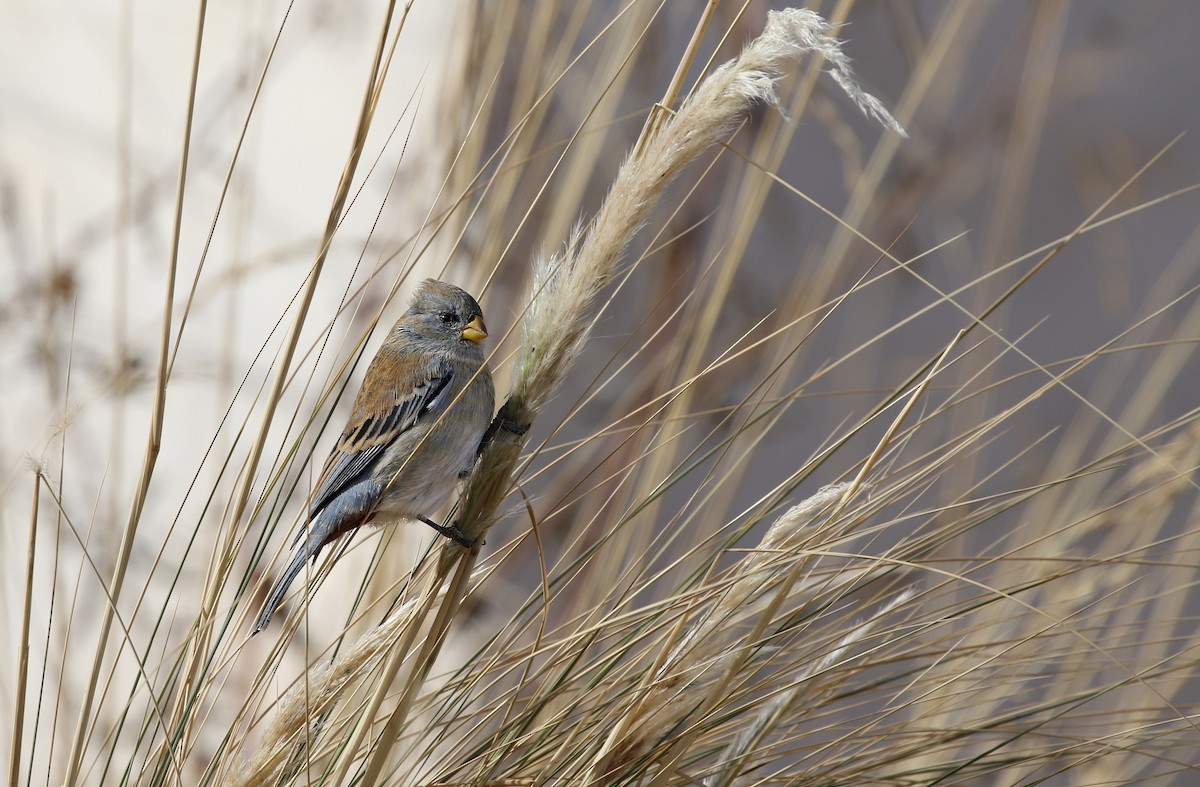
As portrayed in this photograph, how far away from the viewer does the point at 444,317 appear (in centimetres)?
144

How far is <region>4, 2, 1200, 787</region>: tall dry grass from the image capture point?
967 millimetres

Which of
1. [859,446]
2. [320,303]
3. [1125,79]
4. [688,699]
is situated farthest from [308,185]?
[688,699]

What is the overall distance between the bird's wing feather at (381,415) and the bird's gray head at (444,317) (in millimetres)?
40

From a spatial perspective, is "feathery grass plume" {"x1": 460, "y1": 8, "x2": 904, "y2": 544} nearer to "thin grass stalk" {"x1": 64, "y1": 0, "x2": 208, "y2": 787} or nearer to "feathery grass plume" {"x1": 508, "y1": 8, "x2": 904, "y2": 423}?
"feathery grass plume" {"x1": 508, "y1": 8, "x2": 904, "y2": 423}

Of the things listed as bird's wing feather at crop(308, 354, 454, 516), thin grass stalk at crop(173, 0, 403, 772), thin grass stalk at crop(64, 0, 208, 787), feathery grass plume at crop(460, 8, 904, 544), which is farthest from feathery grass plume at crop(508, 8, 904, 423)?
bird's wing feather at crop(308, 354, 454, 516)

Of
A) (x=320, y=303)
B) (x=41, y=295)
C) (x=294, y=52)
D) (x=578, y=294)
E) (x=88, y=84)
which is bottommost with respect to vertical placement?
(x=578, y=294)

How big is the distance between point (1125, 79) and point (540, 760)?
2024 millimetres

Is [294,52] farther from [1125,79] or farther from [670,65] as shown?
[1125,79]

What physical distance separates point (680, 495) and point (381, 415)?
1400 millimetres

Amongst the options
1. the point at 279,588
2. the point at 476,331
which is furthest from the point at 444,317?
the point at 279,588

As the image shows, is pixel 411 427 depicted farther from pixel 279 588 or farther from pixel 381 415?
pixel 279 588

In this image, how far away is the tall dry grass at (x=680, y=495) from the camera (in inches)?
38.1

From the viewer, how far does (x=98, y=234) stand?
104 inches

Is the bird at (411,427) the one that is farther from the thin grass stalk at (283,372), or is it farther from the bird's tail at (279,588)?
the thin grass stalk at (283,372)
